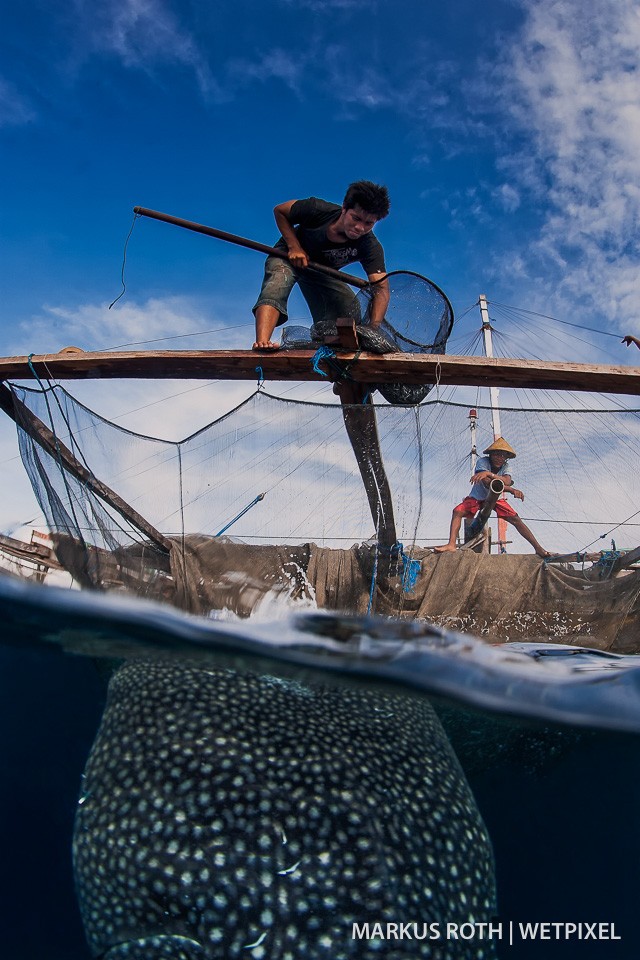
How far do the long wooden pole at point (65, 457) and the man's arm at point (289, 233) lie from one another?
2.85 metres

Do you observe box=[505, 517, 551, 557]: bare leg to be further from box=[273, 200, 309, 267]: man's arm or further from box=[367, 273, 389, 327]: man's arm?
box=[273, 200, 309, 267]: man's arm

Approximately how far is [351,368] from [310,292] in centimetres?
123

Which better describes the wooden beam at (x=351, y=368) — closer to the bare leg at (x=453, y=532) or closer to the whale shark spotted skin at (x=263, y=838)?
the bare leg at (x=453, y=532)

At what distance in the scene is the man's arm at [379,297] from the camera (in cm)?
524

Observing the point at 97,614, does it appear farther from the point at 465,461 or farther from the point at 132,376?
the point at 465,461

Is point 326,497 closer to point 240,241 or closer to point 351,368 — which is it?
point 351,368

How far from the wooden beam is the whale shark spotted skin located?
2894mm

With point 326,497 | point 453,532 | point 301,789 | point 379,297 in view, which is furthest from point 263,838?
point 379,297

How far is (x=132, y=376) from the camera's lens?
17.0 feet

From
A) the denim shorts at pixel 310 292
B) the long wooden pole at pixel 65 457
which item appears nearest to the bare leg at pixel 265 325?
the denim shorts at pixel 310 292

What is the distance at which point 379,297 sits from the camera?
5.29m

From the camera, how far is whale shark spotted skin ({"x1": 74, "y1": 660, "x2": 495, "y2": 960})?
7.05 feet

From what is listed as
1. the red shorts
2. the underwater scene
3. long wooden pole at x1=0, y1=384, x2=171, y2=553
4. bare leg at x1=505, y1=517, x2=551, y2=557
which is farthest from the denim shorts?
the underwater scene

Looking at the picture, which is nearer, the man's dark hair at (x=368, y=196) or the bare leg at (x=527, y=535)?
the man's dark hair at (x=368, y=196)
